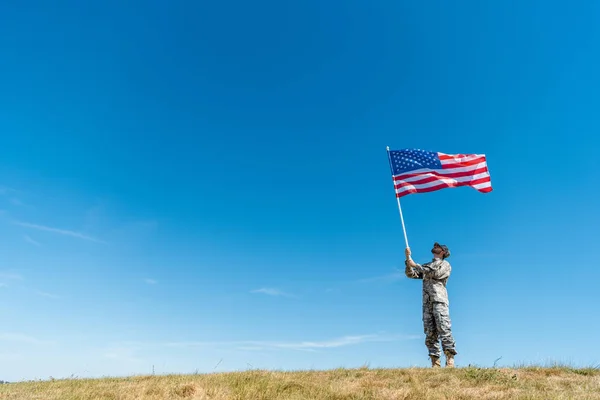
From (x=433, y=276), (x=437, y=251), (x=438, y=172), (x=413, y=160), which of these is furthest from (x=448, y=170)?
(x=433, y=276)

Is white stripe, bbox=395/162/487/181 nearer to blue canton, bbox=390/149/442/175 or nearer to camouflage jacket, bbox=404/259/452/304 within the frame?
blue canton, bbox=390/149/442/175

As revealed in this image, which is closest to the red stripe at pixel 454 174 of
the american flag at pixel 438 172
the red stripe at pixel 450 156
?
the american flag at pixel 438 172

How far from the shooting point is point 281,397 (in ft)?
26.5

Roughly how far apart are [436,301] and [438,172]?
420 centimetres

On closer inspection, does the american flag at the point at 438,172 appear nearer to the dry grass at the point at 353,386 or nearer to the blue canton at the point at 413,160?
the blue canton at the point at 413,160

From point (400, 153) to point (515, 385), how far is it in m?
7.72

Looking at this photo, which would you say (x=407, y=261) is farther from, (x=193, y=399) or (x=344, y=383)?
(x=193, y=399)

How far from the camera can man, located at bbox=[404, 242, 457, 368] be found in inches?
453

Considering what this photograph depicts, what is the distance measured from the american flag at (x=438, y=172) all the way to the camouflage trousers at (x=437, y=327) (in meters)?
3.59

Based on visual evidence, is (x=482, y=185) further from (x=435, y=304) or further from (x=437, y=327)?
(x=437, y=327)

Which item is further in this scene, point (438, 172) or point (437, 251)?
point (438, 172)

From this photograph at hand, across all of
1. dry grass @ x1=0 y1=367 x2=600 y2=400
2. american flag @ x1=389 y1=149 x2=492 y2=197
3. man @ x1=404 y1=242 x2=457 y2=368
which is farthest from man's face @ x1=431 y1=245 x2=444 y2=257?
dry grass @ x1=0 y1=367 x2=600 y2=400

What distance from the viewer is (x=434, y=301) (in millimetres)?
11781

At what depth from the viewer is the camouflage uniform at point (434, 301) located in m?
11.6
